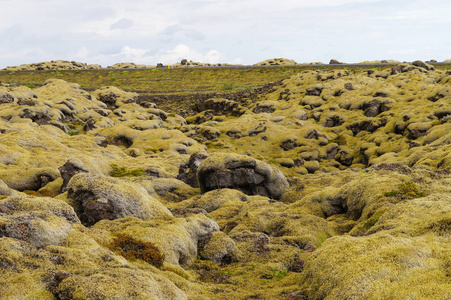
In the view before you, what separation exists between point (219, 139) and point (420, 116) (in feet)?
103

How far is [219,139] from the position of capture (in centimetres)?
6812

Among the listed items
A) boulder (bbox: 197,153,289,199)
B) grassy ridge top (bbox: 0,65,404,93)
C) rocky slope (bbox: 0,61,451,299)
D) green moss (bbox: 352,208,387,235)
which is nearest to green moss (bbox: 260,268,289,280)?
rocky slope (bbox: 0,61,451,299)

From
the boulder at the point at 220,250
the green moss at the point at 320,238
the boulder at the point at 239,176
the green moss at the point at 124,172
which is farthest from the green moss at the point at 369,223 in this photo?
the green moss at the point at 124,172

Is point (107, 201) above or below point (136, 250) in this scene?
above

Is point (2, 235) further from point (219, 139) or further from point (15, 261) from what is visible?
point (219, 139)

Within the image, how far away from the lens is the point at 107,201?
22016 millimetres

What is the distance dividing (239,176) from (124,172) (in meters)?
13.9

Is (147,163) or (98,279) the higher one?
(98,279)

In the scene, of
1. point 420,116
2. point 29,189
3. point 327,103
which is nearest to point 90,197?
point 29,189

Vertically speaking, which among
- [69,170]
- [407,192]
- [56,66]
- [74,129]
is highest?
[56,66]

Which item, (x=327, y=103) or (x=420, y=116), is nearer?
(x=420, y=116)

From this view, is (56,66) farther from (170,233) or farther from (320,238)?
(320,238)

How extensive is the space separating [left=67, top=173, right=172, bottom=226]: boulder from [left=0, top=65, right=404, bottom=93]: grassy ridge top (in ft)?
284

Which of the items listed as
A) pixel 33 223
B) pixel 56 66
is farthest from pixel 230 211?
pixel 56 66
